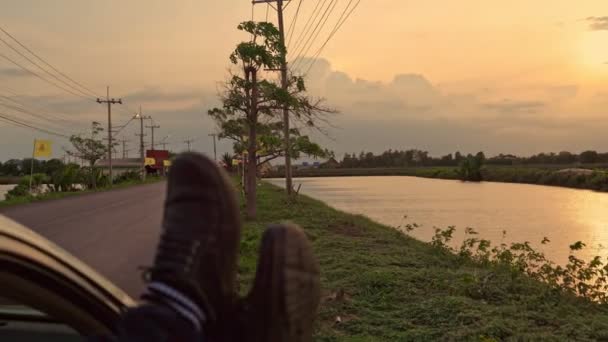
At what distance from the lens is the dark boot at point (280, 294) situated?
120 cm

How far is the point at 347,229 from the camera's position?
12.3 m

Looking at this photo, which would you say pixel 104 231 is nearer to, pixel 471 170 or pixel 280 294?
pixel 280 294

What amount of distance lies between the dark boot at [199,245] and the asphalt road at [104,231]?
2.96m

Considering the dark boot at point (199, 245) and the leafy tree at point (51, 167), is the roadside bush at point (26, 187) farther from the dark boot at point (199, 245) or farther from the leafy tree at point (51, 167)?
the dark boot at point (199, 245)

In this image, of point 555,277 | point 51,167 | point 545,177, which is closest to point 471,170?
point 545,177

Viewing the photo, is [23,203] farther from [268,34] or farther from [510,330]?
[510,330]

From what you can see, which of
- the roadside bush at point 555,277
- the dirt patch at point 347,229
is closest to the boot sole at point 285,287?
the roadside bush at point 555,277

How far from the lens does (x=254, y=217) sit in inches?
557

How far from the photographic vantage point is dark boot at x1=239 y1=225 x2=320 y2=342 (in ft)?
3.94

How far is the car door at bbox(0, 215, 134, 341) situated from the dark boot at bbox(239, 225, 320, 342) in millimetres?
421

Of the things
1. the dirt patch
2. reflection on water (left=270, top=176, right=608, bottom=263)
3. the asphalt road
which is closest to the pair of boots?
the asphalt road

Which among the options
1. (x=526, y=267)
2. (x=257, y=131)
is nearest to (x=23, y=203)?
(x=257, y=131)

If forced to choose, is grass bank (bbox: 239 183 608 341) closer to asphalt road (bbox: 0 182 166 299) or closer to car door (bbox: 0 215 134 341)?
asphalt road (bbox: 0 182 166 299)

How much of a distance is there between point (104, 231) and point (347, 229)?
505 cm
